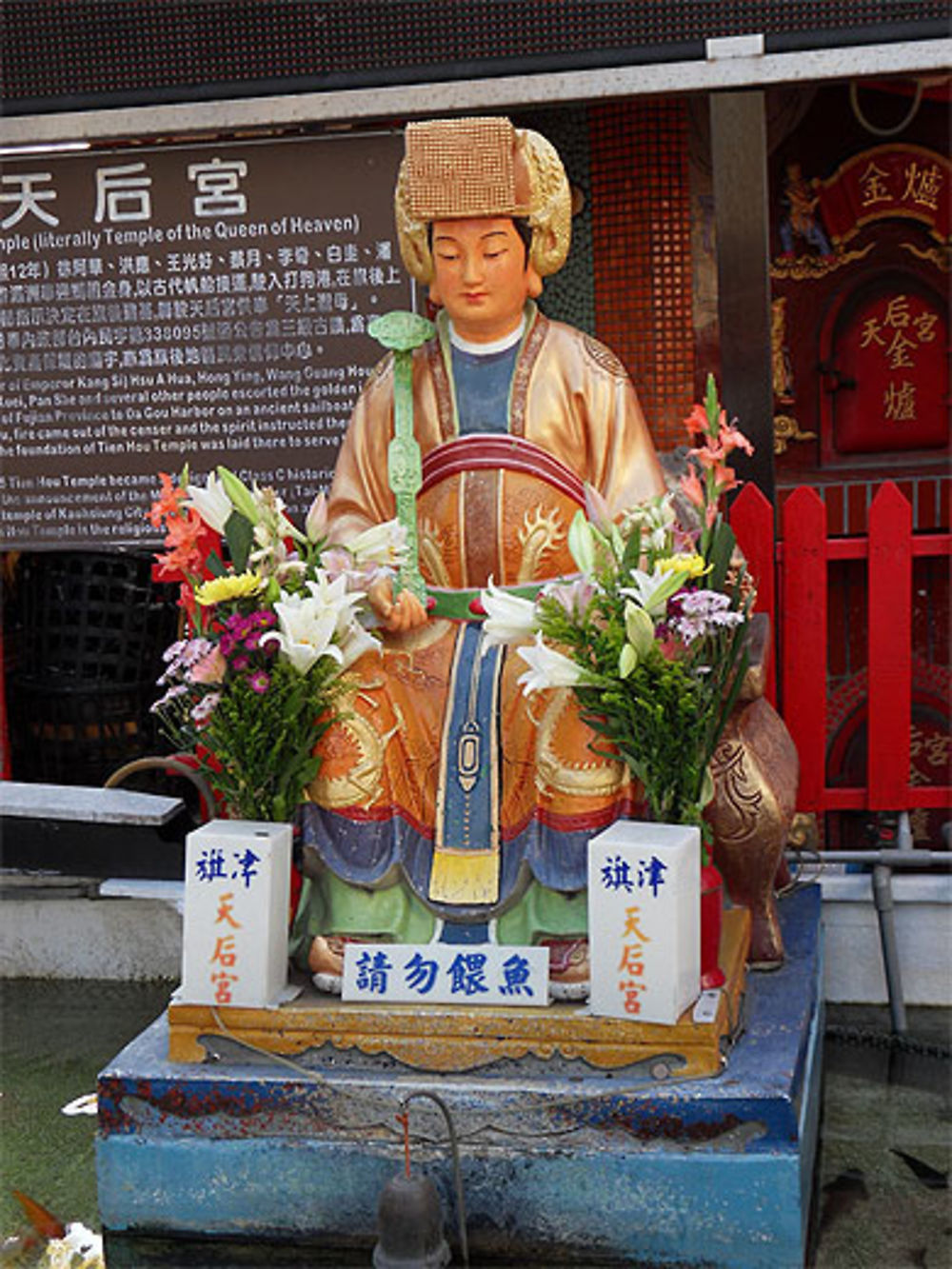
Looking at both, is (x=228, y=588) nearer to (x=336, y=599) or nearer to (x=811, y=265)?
(x=336, y=599)

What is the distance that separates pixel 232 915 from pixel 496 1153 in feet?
2.60

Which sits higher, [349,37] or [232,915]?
[349,37]

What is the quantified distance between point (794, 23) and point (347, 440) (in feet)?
6.00

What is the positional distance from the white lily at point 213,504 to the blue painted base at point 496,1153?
126cm

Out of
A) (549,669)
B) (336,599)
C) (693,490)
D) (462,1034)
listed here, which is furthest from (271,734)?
(693,490)

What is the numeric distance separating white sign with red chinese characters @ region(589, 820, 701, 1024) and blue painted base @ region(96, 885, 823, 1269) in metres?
0.18

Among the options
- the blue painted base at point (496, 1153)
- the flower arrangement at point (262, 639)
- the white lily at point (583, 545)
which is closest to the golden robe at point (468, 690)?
the flower arrangement at point (262, 639)

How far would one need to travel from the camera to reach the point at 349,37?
5078 millimetres

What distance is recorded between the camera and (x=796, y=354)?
24.4ft

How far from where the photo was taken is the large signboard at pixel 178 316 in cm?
574

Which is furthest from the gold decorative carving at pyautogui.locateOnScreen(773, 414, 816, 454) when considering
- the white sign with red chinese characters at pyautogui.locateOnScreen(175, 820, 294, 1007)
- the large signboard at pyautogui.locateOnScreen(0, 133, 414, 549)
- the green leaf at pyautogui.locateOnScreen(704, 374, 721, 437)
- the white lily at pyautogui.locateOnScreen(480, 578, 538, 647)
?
the white sign with red chinese characters at pyautogui.locateOnScreen(175, 820, 294, 1007)

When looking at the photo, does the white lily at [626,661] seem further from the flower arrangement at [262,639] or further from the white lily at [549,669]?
the flower arrangement at [262,639]

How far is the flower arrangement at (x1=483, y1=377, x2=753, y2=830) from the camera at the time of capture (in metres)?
3.70

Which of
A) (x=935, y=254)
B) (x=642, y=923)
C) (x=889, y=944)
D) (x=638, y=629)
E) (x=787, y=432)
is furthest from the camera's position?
(x=787, y=432)
